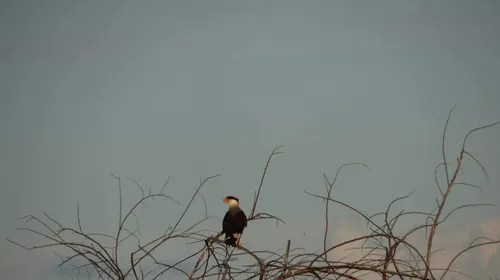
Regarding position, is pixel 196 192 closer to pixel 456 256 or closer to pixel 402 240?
pixel 402 240

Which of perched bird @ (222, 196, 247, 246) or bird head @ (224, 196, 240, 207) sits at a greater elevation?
bird head @ (224, 196, 240, 207)

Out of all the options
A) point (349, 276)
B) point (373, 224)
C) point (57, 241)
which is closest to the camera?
point (349, 276)

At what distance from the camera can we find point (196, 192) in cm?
324

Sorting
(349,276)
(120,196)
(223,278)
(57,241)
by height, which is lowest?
(349,276)

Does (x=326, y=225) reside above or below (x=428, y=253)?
above

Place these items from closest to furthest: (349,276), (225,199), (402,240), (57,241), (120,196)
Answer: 1. (349,276)
2. (402,240)
3. (57,241)
4. (120,196)
5. (225,199)

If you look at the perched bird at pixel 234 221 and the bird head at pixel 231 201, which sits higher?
the bird head at pixel 231 201

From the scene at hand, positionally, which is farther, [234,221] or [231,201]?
[231,201]

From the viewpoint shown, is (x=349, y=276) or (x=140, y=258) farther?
(x=140, y=258)

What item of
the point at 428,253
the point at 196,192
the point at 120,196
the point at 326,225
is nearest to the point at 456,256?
the point at 428,253

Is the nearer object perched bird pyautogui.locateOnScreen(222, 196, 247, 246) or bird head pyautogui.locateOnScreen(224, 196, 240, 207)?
perched bird pyautogui.locateOnScreen(222, 196, 247, 246)

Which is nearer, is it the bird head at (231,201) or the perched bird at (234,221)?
the perched bird at (234,221)

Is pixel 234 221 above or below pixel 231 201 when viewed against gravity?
below

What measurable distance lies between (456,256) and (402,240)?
0.35 m
